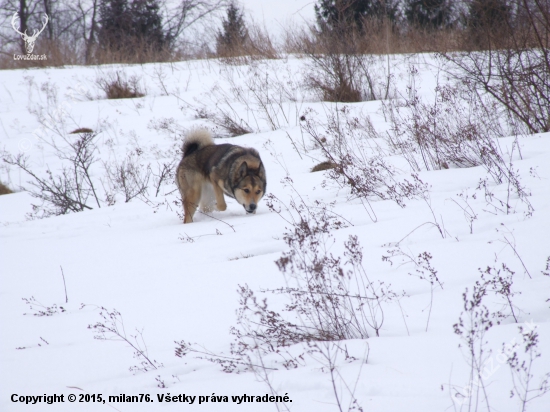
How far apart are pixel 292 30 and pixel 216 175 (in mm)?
8654

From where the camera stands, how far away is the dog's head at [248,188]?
19.6ft

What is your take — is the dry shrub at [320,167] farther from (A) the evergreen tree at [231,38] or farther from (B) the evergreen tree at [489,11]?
(A) the evergreen tree at [231,38]

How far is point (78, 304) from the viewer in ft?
11.9

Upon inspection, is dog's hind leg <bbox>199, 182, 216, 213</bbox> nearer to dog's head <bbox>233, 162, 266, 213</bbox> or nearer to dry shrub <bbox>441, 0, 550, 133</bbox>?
dog's head <bbox>233, 162, 266, 213</bbox>

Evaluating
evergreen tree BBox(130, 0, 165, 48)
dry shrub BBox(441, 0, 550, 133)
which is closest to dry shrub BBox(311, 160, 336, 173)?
dry shrub BBox(441, 0, 550, 133)

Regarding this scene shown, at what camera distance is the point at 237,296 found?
3.29 m

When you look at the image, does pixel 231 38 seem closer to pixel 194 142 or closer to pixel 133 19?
pixel 133 19

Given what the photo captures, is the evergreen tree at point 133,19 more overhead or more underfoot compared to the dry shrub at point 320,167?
more overhead

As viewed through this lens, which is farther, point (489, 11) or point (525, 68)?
point (489, 11)

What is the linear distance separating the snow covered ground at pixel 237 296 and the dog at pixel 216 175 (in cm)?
28

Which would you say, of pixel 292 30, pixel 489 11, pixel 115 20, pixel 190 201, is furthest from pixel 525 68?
pixel 115 20

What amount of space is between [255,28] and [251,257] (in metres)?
12.1

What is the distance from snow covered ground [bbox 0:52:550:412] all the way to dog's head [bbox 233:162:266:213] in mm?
200

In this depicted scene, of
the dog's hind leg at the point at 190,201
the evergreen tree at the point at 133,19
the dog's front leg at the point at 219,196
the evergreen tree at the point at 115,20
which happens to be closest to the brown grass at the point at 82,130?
the dog's hind leg at the point at 190,201
